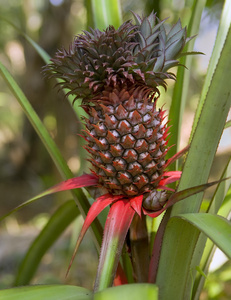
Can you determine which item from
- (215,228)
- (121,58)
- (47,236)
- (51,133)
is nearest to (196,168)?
(215,228)

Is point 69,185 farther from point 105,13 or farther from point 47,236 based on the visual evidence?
point 105,13

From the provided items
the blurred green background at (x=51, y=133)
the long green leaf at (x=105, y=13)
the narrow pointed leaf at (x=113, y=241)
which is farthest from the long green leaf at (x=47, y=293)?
the long green leaf at (x=105, y=13)

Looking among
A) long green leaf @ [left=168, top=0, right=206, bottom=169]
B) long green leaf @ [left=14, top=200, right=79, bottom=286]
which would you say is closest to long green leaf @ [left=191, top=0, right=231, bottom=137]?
long green leaf @ [left=168, top=0, right=206, bottom=169]

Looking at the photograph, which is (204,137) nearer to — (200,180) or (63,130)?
(200,180)

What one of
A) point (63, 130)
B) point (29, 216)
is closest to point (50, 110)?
point (63, 130)

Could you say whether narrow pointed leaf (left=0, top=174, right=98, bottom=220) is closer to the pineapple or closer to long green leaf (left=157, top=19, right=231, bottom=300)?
the pineapple

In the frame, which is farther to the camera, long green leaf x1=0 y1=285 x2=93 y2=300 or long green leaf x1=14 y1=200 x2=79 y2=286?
long green leaf x1=14 y1=200 x2=79 y2=286
